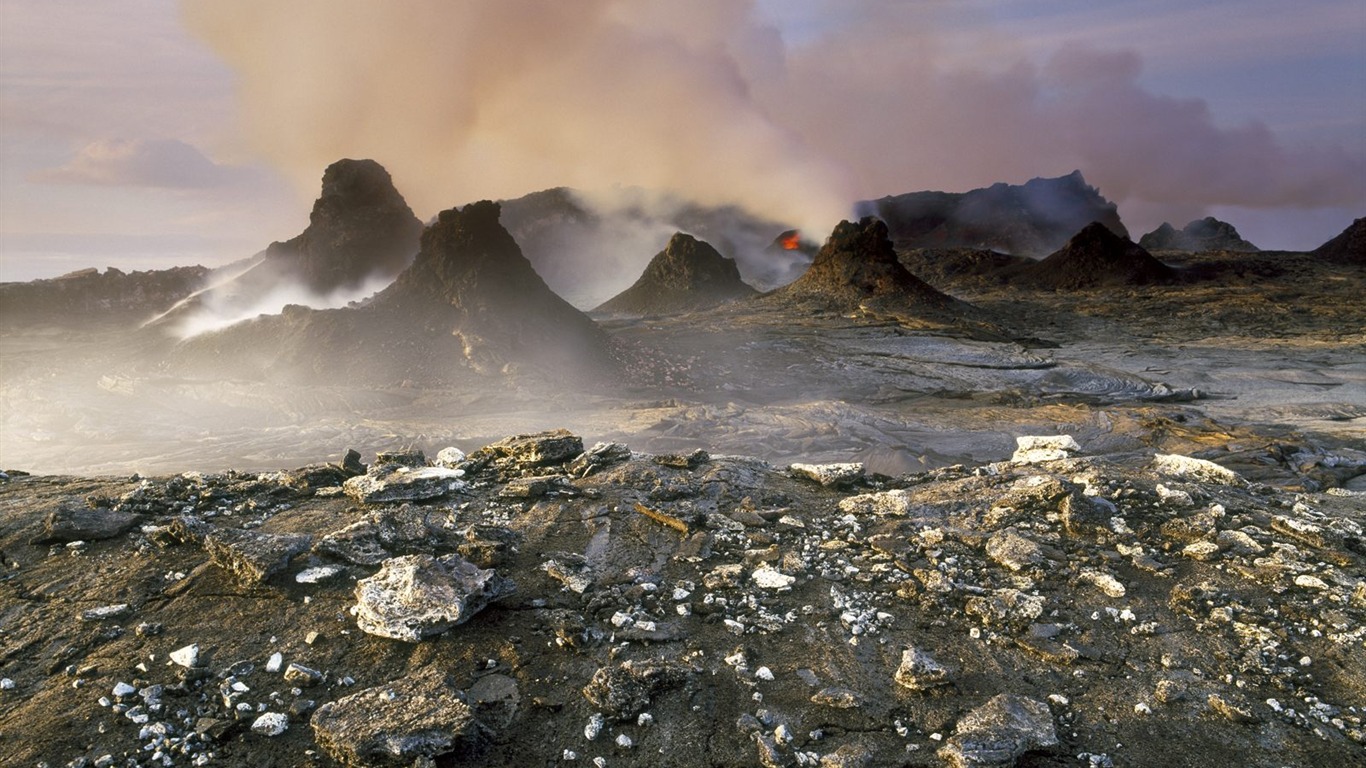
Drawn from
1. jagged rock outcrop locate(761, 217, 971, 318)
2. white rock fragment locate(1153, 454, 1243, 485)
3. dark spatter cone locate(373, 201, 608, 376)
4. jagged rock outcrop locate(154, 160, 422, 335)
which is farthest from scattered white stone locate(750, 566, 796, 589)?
jagged rock outcrop locate(154, 160, 422, 335)

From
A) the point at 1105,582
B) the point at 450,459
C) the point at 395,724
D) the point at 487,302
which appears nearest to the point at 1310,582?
the point at 1105,582

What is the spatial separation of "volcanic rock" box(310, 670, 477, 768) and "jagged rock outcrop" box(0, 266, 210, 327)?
52.7 m

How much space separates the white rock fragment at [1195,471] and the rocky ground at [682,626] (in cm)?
40

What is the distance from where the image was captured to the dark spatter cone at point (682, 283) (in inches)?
2327

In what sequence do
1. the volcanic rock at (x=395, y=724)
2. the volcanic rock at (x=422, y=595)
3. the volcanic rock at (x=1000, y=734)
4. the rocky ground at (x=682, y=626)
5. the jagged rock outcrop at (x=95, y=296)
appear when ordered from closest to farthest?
1. the volcanic rock at (x=395, y=724)
2. the volcanic rock at (x=1000, y=734)
3. the rocky ground at (x=682, y=626)
4. the volcanic rock at (x=422, y=595)
5. the jagged rock outcrop at (x=95, y=296)

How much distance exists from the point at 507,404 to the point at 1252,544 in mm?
20456

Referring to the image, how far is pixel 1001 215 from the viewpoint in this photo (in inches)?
4067

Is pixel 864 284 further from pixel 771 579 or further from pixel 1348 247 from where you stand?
pixel 1348 247

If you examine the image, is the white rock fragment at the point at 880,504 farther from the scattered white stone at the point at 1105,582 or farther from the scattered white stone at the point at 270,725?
the scattered white stone at the point at 270,725

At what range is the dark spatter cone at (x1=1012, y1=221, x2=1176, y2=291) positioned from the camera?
5300 cm

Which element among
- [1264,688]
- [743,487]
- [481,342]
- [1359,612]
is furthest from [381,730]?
[481,342]

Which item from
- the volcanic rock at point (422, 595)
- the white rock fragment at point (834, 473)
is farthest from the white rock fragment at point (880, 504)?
the volcanic rock at point (422, 595)

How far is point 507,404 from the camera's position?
904 inches

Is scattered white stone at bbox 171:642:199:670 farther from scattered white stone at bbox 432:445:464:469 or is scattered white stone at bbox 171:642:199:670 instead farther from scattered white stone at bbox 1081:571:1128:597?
scattered white stone at bbox 1081:571:1128:597
